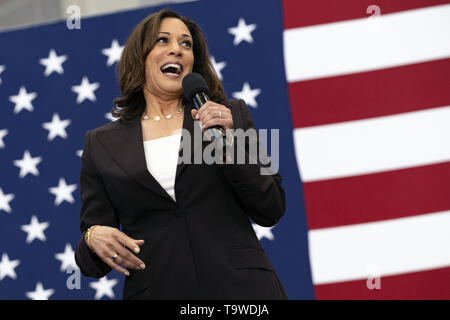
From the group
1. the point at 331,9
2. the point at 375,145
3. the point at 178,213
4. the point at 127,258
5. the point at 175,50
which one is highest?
the point at 331,9

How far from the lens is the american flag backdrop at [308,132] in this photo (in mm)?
2389

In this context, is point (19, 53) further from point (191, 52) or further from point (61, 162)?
point (191, 52)

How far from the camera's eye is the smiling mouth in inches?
61.8

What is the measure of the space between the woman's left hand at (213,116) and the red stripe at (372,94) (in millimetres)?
1300

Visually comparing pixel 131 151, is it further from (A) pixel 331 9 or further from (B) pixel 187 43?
(A) pixel 331 9

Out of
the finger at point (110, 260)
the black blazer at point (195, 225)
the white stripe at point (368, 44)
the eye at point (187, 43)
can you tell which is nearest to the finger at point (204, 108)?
the black blazer at point (195, 225)

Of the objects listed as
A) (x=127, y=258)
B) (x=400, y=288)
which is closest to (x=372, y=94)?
(x=400, y=288)

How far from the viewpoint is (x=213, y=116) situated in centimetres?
119

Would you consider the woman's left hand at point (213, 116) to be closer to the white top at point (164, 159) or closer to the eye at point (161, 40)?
the white top at point (164, 159)

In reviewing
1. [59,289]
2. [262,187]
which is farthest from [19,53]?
[262,187]

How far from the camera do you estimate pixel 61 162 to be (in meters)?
2.58

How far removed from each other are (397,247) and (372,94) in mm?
605

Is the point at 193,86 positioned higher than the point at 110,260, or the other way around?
the point at 193,86
